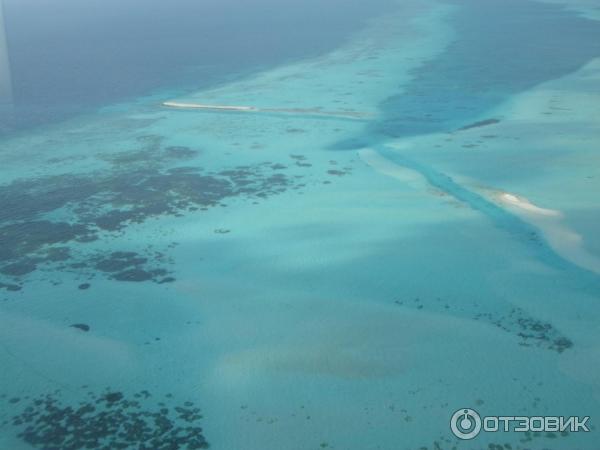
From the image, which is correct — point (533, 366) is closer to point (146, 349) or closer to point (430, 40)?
point (146, 349)

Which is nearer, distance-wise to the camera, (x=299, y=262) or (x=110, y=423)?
(x=110, y=423)

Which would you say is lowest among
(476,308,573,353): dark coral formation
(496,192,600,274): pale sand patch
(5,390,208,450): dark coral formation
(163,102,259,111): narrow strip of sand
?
→ (5,390,208,450): dark coral formation

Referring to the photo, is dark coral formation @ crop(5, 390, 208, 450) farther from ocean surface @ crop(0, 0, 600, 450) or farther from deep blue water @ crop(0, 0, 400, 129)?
deep blue water @ crop(0, 0, 400, 129)

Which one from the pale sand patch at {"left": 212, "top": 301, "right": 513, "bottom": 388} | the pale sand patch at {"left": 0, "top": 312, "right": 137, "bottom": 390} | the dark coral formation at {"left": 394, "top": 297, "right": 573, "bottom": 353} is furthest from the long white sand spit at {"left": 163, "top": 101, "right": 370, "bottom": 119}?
the pale sand patch at {"left": 0, "top": 312, "right": 137, "bottom": 390}

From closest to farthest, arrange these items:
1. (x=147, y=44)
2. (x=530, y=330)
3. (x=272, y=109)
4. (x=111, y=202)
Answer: (x=530, y=330) → (x=111, y=202) → (x=272, y=109) → (x=147, y=44)

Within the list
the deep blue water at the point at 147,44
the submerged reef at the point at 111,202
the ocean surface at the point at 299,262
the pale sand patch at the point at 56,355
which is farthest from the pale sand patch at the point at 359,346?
the deep blue water at the point at 147,44

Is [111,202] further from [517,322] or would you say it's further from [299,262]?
[517,322]

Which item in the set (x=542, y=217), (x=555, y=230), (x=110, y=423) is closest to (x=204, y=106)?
(x=542, y=217)
